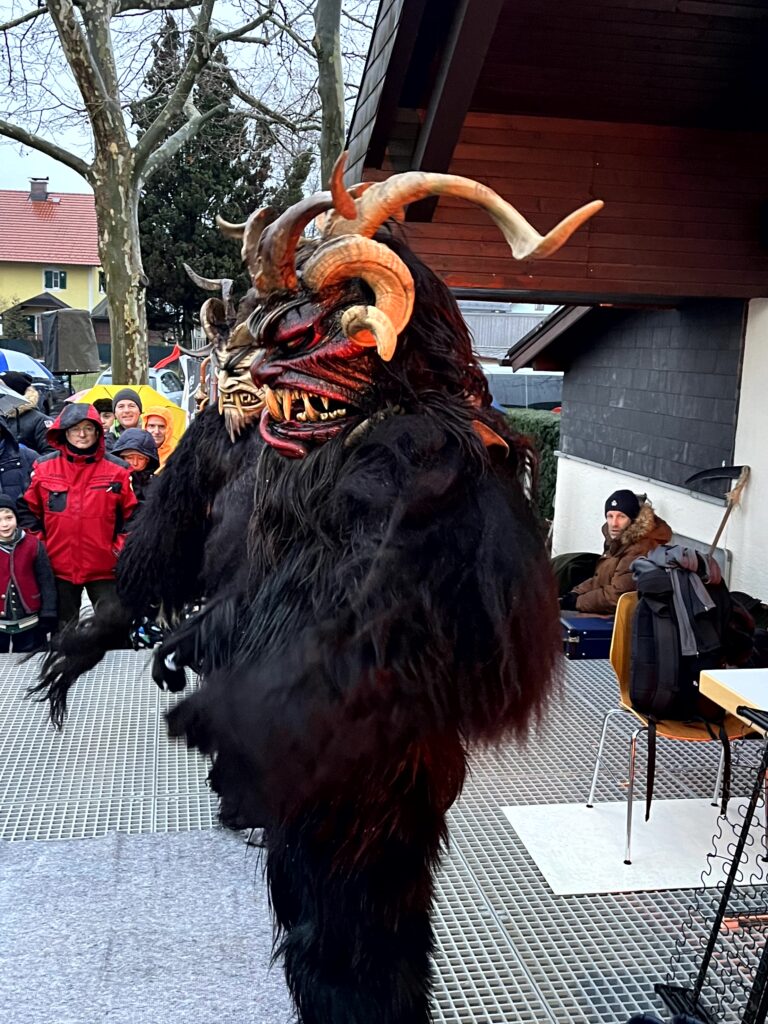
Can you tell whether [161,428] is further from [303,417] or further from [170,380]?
[170,380]

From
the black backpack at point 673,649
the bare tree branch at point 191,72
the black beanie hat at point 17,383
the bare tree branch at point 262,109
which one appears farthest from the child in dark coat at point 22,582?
the bare tree branch at point 262,109

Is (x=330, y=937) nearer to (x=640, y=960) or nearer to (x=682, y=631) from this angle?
(x=640, y=960)

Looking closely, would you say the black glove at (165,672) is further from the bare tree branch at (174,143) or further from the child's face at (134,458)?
the bare tree branch at (174,143)

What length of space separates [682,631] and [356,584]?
2.14m

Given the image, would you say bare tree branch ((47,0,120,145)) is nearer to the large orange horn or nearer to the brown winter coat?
the brown winter coat

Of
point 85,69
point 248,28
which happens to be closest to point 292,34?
point 248,28

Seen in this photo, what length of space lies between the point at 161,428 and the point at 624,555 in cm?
285

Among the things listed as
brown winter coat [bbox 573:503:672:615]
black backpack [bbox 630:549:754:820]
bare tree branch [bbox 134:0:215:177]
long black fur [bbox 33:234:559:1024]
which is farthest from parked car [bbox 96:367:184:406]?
long black fur [bbox 33:234:559:1024]

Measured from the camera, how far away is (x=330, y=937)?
5.25 ft

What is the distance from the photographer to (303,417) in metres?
1.54

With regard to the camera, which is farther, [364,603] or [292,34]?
[292,34]

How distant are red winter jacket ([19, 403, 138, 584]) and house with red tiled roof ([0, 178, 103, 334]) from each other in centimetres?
3221

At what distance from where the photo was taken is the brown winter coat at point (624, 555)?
205 inches

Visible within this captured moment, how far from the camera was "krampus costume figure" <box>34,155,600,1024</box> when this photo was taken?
1327mm
